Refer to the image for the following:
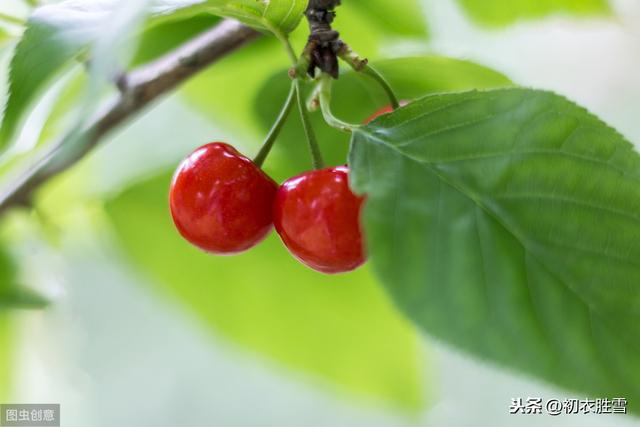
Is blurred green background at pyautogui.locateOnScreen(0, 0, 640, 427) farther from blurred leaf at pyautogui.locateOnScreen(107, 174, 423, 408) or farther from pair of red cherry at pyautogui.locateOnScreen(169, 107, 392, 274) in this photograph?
pair of red cherry at pyautogui.locateOnScreen(169, 107, 392, 274)

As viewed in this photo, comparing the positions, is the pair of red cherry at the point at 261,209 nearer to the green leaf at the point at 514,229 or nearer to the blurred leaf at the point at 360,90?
the green leaf at the point at 514,229

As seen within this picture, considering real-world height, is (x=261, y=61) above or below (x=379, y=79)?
above

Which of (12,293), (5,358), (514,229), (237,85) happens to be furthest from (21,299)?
(514,229)

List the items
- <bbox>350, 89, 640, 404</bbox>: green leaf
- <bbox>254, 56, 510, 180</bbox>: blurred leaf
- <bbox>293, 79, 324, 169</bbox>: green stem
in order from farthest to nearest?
1. <bbox>254, 56, 510, 180</bbox>: blurred leaf
2. <bbox>293, 79, 324, 169</bbox>: green stem
3. <bbox>350, 89, 640, 404</bbox>: green leaf

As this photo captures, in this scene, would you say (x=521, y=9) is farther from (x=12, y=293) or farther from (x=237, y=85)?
(x=12, y=293)

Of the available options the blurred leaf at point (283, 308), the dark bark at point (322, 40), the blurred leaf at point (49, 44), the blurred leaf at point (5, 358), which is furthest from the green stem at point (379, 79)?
the blurred leaf at point (5, 358)

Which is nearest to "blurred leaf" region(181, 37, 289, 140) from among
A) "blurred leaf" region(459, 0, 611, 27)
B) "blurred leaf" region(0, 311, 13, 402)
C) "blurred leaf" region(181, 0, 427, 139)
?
"blurred leaf" region(181, 0, 427, 139)
